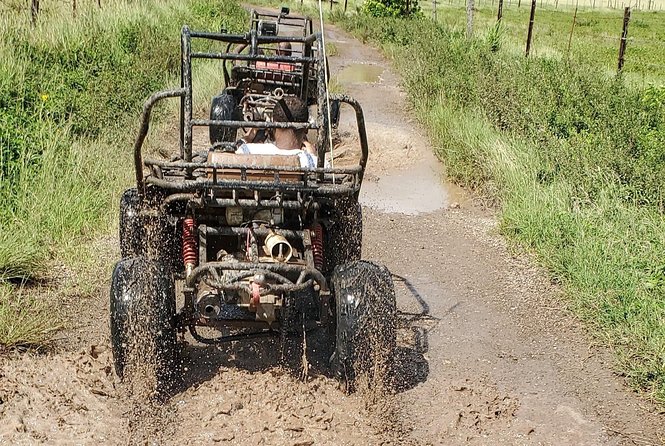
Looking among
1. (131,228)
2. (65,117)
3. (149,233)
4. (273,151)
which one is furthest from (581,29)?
(149,233)

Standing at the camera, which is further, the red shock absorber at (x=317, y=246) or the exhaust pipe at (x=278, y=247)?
the red shock absorber at (x=317, y=246)

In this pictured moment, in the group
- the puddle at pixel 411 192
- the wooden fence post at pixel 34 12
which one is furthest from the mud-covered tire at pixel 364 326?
the wooden fence post at pixel 34 12

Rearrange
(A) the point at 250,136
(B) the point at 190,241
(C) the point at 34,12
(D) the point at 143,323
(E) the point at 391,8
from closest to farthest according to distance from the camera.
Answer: (D) the point at 143,323 < (B) the point at 190,241 < (A) the point at 250,136 < (C) the point at 34,12 < (E) the point at 391,8

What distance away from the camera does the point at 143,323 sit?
166 inches

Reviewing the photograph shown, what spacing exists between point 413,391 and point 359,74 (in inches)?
525

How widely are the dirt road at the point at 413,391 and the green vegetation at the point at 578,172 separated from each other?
27 centimetres

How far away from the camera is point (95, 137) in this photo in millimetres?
8773

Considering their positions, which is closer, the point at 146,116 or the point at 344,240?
the point at 146,116

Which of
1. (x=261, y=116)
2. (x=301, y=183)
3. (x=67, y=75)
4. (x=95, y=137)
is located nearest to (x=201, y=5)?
(x=67, y=75)

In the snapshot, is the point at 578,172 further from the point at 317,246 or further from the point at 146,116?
the point at 146,116

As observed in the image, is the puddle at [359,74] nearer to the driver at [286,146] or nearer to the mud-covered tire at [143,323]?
the driver at [286,146]

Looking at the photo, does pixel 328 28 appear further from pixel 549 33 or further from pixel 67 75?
pixel 67 75

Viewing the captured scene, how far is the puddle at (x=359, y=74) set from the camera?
1650 centimetres

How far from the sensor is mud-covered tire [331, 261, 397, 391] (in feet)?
14.2
